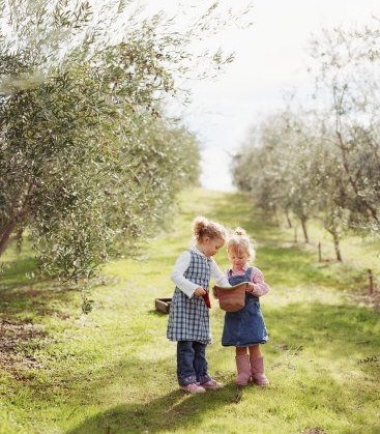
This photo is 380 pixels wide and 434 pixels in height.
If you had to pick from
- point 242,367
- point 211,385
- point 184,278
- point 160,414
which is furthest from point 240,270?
point 160,414

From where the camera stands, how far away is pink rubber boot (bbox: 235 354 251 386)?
31.3 ft

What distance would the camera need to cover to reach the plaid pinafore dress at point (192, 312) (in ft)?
29.6

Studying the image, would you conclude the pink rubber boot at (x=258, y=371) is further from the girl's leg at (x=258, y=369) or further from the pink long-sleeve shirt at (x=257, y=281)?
the pink long-sleeve shirt at (x=257, y=281)

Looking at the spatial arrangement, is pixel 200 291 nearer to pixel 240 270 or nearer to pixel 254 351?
pixel 240 270

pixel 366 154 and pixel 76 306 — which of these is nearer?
pixel 76 306

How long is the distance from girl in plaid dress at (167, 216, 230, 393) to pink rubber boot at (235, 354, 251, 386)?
1.37 feet

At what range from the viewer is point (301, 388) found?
32.6ft

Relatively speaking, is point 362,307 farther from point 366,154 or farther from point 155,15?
point 155,15

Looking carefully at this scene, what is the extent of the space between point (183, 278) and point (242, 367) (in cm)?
207

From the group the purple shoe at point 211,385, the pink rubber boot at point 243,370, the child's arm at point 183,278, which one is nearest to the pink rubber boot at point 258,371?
the pink rubber boot at point 243,370

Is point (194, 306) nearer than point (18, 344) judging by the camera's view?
Yes

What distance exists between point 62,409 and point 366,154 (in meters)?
16.5

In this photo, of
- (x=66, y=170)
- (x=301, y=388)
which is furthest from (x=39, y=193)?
(x=301, y=388)

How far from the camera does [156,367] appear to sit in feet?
36.1
